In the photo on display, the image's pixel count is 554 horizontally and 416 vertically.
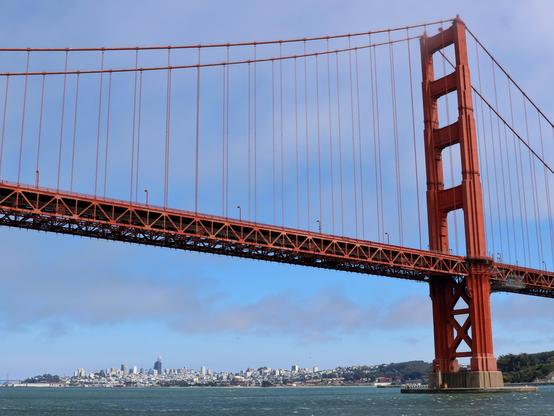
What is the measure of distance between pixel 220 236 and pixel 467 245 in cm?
1873

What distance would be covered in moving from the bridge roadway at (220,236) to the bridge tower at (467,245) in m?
1.56

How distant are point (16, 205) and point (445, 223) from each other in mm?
31498

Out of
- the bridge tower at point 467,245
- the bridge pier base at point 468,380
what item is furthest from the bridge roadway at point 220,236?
the bridge pier base at point 468,380

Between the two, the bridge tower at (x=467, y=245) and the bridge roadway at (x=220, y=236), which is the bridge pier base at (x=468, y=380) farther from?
the bridge roadway at (x=220, y=236)

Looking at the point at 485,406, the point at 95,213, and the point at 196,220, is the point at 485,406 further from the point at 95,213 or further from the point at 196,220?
the point at 95,213

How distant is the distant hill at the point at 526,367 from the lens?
16938 cm

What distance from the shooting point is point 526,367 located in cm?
18038

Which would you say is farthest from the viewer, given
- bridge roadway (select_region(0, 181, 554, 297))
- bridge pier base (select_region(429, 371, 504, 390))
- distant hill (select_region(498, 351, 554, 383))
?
distant hill (select_region(498, 351, 554, 383))

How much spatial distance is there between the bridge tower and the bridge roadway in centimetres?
156

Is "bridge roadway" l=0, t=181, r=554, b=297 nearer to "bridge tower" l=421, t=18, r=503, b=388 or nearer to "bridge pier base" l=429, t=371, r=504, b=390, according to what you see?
"bridge tower" l=421, t=18, r=503, b=388

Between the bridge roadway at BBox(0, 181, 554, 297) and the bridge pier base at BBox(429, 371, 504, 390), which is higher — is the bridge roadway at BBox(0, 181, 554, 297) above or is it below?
above

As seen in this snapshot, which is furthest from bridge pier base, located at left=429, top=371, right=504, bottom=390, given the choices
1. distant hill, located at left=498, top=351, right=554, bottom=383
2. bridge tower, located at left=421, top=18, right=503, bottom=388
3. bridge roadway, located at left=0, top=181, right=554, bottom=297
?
distant hill, located at left=498, top=351, right=554, bottom=383

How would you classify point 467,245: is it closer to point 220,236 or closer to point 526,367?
point 220,236

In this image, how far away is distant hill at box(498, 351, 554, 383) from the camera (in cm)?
16938
